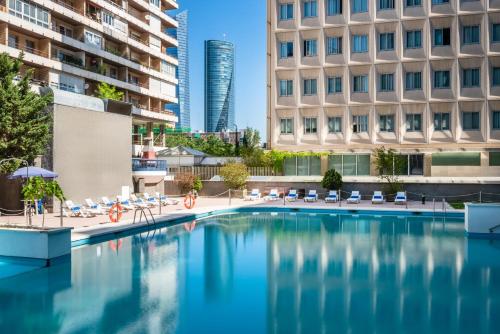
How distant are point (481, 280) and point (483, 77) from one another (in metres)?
26.1

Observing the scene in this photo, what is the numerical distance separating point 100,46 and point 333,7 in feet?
71.1

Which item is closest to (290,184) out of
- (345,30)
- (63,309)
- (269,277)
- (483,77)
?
(345,30)

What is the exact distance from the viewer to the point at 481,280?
11734mm

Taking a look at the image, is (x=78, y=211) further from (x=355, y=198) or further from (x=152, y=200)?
(x=355, y=198)

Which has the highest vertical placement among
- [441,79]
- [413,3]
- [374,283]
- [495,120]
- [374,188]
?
[413,3]

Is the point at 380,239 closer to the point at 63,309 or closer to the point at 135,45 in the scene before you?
the point at 63,309

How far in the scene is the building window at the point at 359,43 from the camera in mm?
36000

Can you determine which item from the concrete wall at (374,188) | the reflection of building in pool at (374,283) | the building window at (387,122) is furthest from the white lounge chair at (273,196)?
the reflection of building in pool at (374,283)

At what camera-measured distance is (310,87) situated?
37.2 metres

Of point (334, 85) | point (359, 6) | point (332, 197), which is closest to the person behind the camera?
point (332, 197)

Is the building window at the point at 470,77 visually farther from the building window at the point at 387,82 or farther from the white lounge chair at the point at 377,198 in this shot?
the white lounge chair at the point at 377,198

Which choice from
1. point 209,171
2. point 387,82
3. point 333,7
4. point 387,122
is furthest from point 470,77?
point 209,171

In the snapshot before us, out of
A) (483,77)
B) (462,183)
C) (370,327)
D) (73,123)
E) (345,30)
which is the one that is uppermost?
(345,30)

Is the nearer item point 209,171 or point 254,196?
point 254,196
